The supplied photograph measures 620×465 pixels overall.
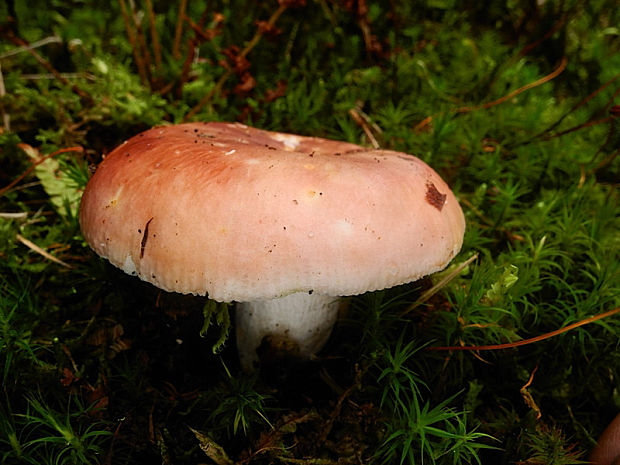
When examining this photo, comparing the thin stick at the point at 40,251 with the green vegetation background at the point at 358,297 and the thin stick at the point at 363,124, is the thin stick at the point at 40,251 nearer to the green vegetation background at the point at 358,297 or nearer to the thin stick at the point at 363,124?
the green vegetation background at the point at 358,297

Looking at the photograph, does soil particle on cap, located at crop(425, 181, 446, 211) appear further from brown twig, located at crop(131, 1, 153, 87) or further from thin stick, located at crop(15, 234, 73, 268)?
brown twig, located at crop(131, 1, 153, 87)

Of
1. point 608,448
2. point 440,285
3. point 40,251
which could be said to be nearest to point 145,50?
point 40,251

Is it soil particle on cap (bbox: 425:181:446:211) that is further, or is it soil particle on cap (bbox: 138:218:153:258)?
soil particle on cap (bbox: 425:181:446:211)

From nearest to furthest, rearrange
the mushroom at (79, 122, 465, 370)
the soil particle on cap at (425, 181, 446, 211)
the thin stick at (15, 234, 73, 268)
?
the mushroom at (79, 122, 465, 370)
the soil particle on cap at (425, 181, 446, 211)
the thin stick at (15, 234, 73, 268)

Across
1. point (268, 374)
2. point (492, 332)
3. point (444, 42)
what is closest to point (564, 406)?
point (492, 332)

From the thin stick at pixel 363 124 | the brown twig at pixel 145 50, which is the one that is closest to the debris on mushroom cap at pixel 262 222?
the thin stick at pixel 363 124

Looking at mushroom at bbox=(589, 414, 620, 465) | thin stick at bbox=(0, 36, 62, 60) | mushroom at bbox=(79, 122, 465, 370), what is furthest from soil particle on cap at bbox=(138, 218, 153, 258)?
thin stick at bbox=(0, 36, 62, 60)

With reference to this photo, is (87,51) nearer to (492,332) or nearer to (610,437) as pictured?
(492,332)
